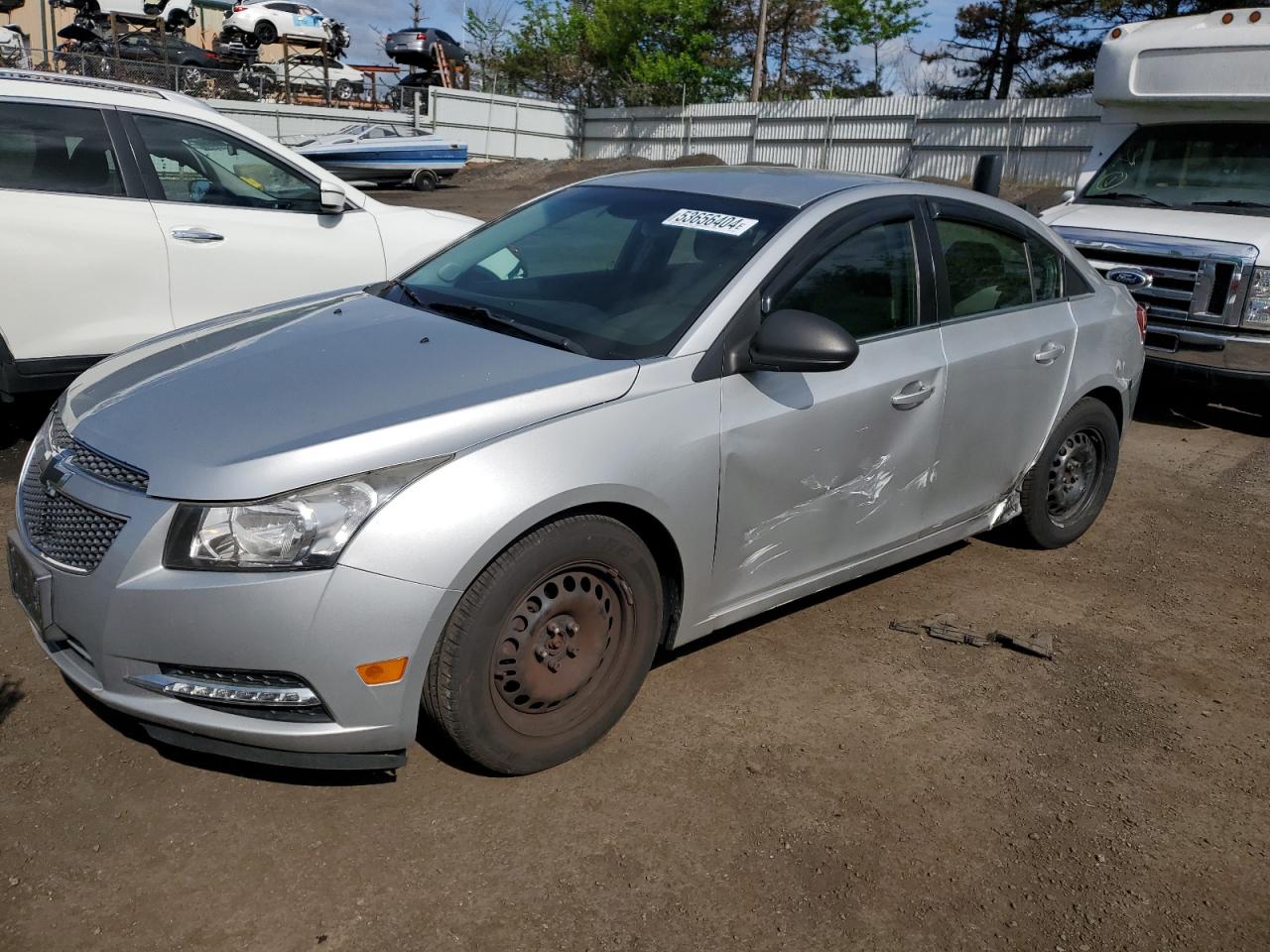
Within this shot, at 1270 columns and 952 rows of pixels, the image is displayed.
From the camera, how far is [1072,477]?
16.4 ft

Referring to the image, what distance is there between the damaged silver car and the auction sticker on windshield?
0.6 inches

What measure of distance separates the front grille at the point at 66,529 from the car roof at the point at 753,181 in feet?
7.68

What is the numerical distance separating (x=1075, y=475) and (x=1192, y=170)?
4375mm

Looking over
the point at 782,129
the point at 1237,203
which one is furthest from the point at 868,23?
the point at 1237,203

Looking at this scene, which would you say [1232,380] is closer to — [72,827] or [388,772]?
[388,772]

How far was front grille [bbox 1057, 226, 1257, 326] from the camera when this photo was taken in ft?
23.5

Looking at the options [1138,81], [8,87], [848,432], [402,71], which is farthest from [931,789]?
[402,71]

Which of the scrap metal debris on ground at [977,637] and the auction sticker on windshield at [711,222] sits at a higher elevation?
the auction sticker on windshield at [711,222]

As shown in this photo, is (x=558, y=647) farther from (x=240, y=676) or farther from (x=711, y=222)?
(x=711, y=222)

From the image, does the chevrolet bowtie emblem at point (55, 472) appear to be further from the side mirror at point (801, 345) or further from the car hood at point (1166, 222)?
the car hood at point (1166, 222)

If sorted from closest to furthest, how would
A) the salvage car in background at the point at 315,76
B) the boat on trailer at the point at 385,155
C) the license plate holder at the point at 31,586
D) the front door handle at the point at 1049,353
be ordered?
1. the license plate holder at the point at 31,586
2. the front door handle at the point at 1049,353
3. the boat on trailer at the point at 385,155
4. the salvage car in background at the point at 315,76

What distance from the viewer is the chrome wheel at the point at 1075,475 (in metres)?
4.85

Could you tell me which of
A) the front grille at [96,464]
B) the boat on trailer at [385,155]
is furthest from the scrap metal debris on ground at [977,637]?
the boat on trailer at [385,155]

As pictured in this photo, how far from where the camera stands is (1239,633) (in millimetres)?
4371
